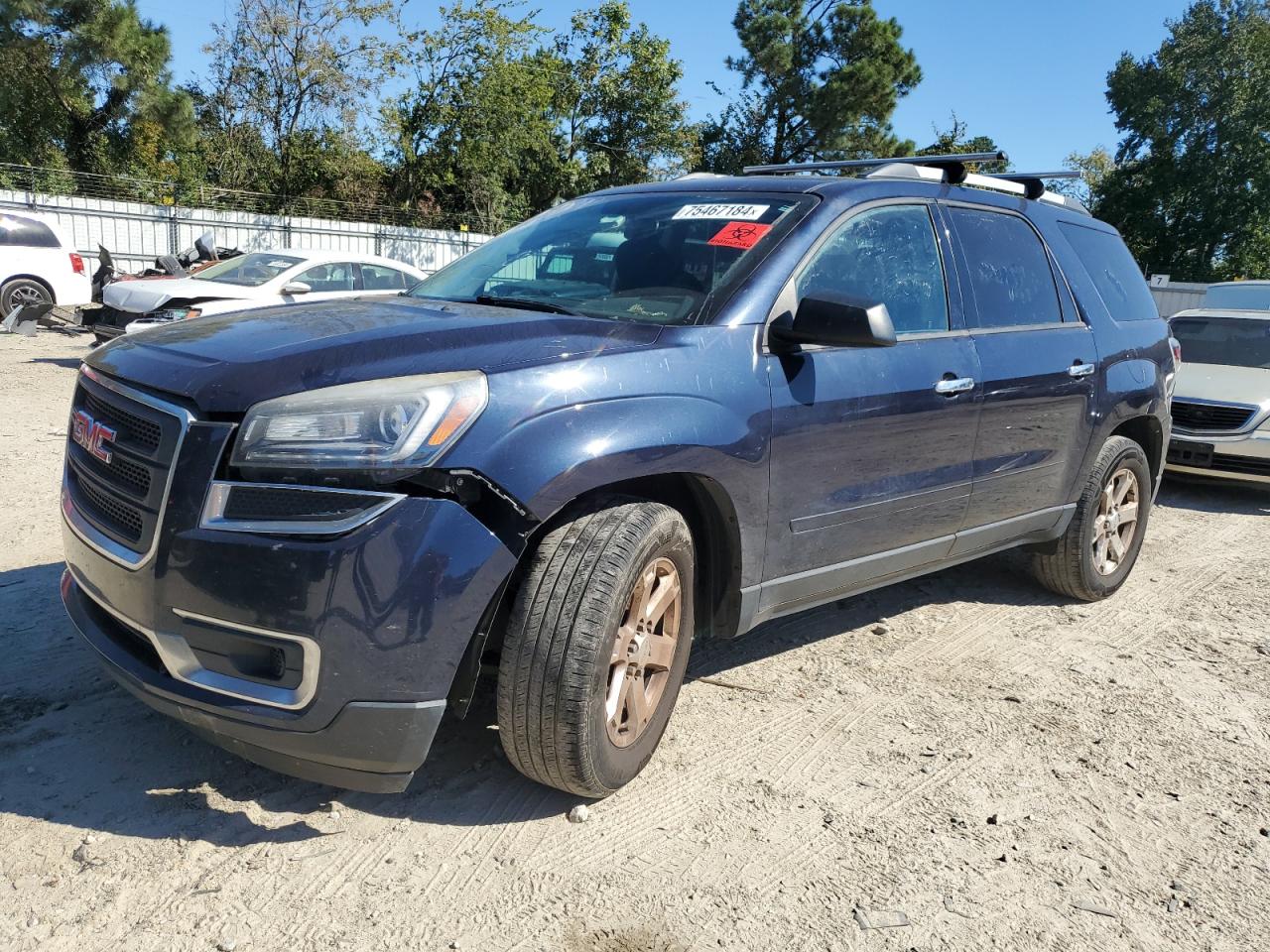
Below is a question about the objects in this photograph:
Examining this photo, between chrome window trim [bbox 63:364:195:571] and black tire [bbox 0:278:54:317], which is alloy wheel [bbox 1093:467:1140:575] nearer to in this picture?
chrome window trim [bbox 63:364:195:571]

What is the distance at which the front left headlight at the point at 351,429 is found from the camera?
7.57 feet

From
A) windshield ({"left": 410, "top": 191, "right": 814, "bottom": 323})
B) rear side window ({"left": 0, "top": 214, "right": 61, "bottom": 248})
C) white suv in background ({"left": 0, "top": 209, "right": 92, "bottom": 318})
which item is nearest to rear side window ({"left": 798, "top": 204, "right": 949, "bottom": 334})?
windshield ({"left": 410, "top": 191, "right": 814, "bottom": 323})

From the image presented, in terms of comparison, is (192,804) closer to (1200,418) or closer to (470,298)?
(470,298)

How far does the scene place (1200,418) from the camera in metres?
8.17

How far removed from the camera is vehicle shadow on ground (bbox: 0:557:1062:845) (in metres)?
2.69

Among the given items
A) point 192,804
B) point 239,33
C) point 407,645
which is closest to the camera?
point 407,645

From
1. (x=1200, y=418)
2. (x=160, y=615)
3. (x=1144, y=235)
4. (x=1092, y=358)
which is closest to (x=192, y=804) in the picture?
(x=160, y=615)

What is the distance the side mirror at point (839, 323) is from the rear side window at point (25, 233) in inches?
591

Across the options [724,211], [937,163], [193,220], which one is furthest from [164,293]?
[193,220]

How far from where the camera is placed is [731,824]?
2.84m

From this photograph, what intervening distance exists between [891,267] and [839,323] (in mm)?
837

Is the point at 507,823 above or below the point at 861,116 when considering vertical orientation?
below

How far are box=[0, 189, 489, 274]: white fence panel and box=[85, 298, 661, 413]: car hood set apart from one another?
624 inches

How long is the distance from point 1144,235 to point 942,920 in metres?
47.4
